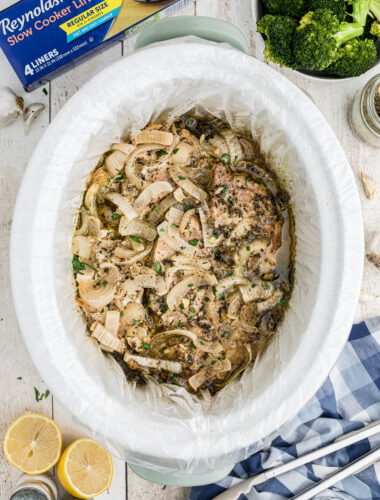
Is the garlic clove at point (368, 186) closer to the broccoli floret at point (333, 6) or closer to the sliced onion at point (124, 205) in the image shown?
the broccoli floret at point (333, 6)

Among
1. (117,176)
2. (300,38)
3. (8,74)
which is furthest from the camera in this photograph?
(8,74)

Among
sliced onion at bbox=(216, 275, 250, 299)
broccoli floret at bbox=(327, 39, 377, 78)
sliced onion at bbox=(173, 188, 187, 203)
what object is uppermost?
broccoli floret at bbox=(327, 39, 377, 78)

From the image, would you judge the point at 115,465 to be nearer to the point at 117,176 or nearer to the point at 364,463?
the point at 364,463

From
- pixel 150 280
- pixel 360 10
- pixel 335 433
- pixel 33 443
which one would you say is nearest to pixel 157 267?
pixel 150 280

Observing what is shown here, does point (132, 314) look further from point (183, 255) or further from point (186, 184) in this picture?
point (186, 184)

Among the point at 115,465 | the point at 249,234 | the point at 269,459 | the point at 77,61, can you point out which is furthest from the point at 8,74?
the point at 269,459

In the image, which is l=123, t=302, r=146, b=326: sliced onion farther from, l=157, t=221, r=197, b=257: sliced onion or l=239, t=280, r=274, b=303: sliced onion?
l=239, t=280, r=274, b=303: sliced onion

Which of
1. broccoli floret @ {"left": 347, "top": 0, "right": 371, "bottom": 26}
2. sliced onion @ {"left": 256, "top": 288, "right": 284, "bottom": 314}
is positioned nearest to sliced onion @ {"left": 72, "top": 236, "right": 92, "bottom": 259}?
sliced onion @ {"left": 256, "top": 288, "right": 284, "bottom": 314}
